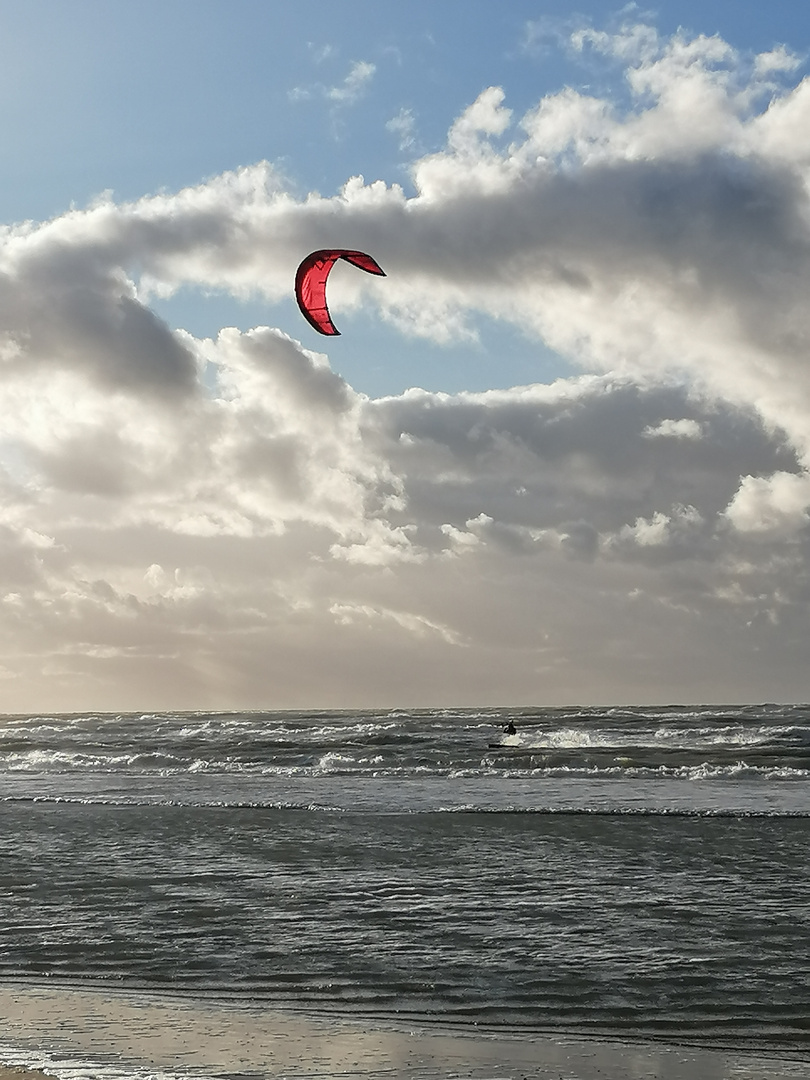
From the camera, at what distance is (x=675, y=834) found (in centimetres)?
1575

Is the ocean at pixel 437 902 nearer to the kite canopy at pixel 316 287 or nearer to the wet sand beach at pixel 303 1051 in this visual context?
the wet sand beach at pixel 303 1051

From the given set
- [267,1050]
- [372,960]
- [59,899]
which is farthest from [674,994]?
[59,899]

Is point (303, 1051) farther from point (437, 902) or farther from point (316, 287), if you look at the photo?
point (316, 287)

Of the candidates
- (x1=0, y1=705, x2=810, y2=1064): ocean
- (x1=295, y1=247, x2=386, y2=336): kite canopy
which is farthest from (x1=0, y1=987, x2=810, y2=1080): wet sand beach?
(x1=295, y1=247, x2=386, y2=336): kite canopy

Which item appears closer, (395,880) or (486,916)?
(486,916)

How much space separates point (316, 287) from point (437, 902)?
14.7 m

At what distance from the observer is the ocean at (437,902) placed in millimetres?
7418

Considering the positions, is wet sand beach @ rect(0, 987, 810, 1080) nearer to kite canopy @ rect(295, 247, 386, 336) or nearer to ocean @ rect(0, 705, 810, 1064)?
ocean @ rect(0, 705, 810, 1064)

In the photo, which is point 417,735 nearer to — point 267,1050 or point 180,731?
point 180,731

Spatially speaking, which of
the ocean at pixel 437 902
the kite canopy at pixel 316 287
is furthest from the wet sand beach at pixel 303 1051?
the kite canopy at pixel 316 287

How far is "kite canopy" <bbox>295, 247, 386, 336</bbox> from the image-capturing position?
21.2 m

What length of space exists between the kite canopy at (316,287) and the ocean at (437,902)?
10089 mm

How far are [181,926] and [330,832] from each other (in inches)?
250

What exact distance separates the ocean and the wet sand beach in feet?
0.91
